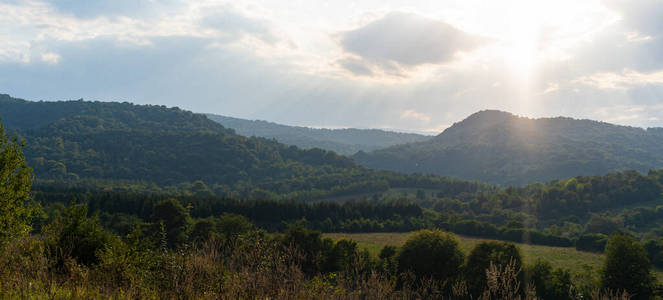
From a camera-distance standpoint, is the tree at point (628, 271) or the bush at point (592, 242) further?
the bush at point (592, 242)

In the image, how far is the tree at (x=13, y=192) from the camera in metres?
18.4

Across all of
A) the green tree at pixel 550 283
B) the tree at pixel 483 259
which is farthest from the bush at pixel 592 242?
the tree at pixel 483 259

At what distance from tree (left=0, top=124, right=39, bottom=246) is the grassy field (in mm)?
74018

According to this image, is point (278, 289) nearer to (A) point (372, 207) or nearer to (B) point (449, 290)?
(B) point (449, 290)

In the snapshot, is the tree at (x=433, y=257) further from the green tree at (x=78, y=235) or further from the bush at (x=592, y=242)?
the bush at (x=592, y=242)

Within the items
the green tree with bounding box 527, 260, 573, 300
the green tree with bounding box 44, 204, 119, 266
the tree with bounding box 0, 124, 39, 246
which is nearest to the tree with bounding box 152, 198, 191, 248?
the tree with bounding box 0, 124, 39, 246

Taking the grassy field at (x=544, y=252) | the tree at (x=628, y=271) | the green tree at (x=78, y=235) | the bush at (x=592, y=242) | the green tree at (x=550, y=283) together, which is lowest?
the grassy field at (x=544, y=252)

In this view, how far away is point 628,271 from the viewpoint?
5431 centimetres

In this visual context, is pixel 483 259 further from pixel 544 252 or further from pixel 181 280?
pixel 544 252

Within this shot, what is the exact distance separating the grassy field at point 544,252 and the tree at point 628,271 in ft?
57.7

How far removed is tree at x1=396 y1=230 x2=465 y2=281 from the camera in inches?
2457

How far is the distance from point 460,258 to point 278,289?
193ft

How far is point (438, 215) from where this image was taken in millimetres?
162250

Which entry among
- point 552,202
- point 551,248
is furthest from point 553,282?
point 552,202
